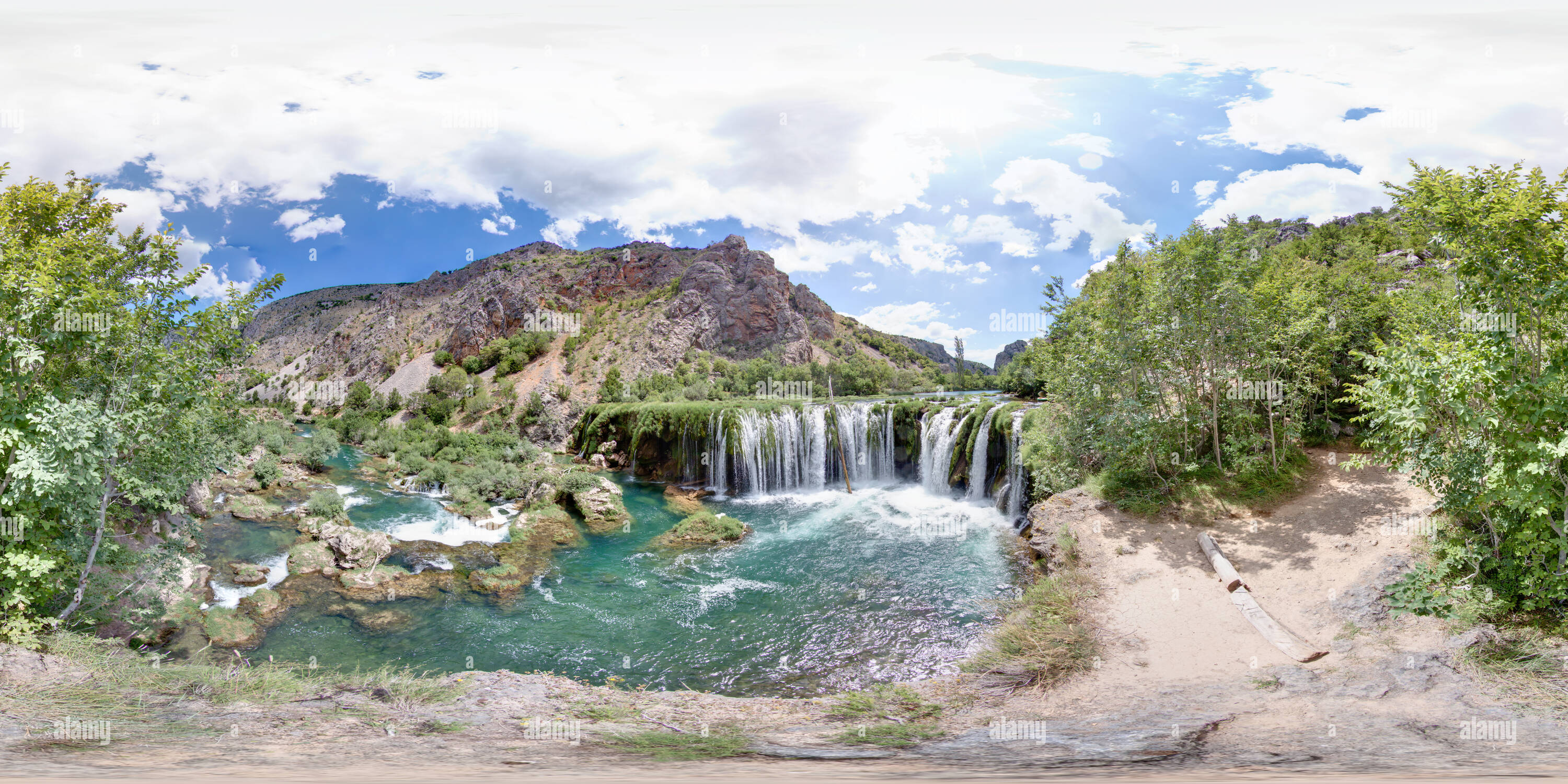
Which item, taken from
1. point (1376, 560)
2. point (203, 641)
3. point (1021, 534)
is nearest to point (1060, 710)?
point (1376, 560)

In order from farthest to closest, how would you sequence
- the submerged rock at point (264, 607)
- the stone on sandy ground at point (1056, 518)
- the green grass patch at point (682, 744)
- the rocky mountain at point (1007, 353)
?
the rocky mountain at point (1007, 353), the stone on sandy ground at point (1056, 518), the submerged rock at point (264, 607), the green grass patch at point (682, 744)

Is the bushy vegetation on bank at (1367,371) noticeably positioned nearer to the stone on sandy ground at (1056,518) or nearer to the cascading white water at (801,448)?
the stone on sandy ground at (1056,518)

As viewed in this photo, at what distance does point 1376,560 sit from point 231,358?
18.2 meters

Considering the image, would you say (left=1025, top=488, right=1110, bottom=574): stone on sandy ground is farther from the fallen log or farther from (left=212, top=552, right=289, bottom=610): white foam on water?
(left=212, top=552, right=289, bottom=610): white foam on water

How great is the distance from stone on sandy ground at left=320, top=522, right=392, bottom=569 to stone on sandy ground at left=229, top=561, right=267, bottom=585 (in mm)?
1378

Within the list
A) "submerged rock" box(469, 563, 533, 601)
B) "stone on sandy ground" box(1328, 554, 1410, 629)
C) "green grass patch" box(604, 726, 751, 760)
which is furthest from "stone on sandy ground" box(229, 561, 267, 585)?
"stone on sandy ground" box(1328, 554, 1410, 629)

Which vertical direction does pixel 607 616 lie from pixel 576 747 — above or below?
below

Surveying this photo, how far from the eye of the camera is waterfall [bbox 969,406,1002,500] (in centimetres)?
2144

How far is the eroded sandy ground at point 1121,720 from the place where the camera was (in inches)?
161

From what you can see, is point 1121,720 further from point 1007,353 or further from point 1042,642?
point 1007,353

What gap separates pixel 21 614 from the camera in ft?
21.9

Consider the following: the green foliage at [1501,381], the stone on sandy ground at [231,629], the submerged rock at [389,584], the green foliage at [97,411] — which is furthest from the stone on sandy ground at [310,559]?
the green foliage at [1501,381]

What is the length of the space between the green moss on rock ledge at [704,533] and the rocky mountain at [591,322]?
38.1 meters

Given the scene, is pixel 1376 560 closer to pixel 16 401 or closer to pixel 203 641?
pixel 16 401
